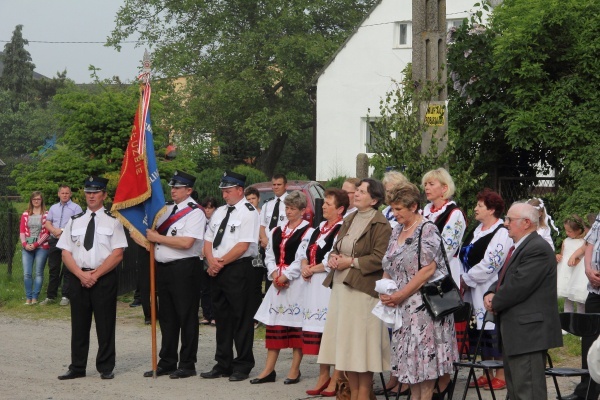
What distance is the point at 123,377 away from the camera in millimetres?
11156

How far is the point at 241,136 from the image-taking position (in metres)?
45.9

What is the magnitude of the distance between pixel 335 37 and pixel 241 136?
6242 mm

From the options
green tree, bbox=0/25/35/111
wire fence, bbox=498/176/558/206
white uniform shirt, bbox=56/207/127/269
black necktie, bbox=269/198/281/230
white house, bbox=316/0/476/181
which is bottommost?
white uniform shirt, bbox=56/207/127/269

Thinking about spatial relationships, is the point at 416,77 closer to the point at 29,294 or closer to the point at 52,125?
the point at 29,294

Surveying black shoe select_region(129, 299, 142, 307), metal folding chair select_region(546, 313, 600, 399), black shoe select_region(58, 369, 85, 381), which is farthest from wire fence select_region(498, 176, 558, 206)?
metal folding chair select_region(546, 313, 600, 399)

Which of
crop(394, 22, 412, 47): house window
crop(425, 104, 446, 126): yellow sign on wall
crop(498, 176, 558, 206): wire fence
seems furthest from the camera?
crop(394, 22, 412, 47): house window

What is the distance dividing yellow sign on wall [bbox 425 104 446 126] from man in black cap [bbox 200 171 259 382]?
2304 millimetres

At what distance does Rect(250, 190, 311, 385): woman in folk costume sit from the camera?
10.4 m

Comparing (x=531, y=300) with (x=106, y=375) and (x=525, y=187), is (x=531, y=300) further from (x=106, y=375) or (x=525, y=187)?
(x=525, y=187)

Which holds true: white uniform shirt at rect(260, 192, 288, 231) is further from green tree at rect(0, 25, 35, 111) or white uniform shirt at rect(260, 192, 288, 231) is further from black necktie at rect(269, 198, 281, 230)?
green tree at rect(0, 25, 35, 111)

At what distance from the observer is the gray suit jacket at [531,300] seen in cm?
754

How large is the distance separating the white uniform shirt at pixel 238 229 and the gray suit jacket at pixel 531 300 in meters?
3.72

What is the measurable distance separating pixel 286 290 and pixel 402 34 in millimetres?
27434

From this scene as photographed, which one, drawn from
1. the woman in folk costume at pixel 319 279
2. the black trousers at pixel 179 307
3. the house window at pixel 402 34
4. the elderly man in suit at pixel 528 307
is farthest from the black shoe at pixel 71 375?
the house window at pixel 402 34
